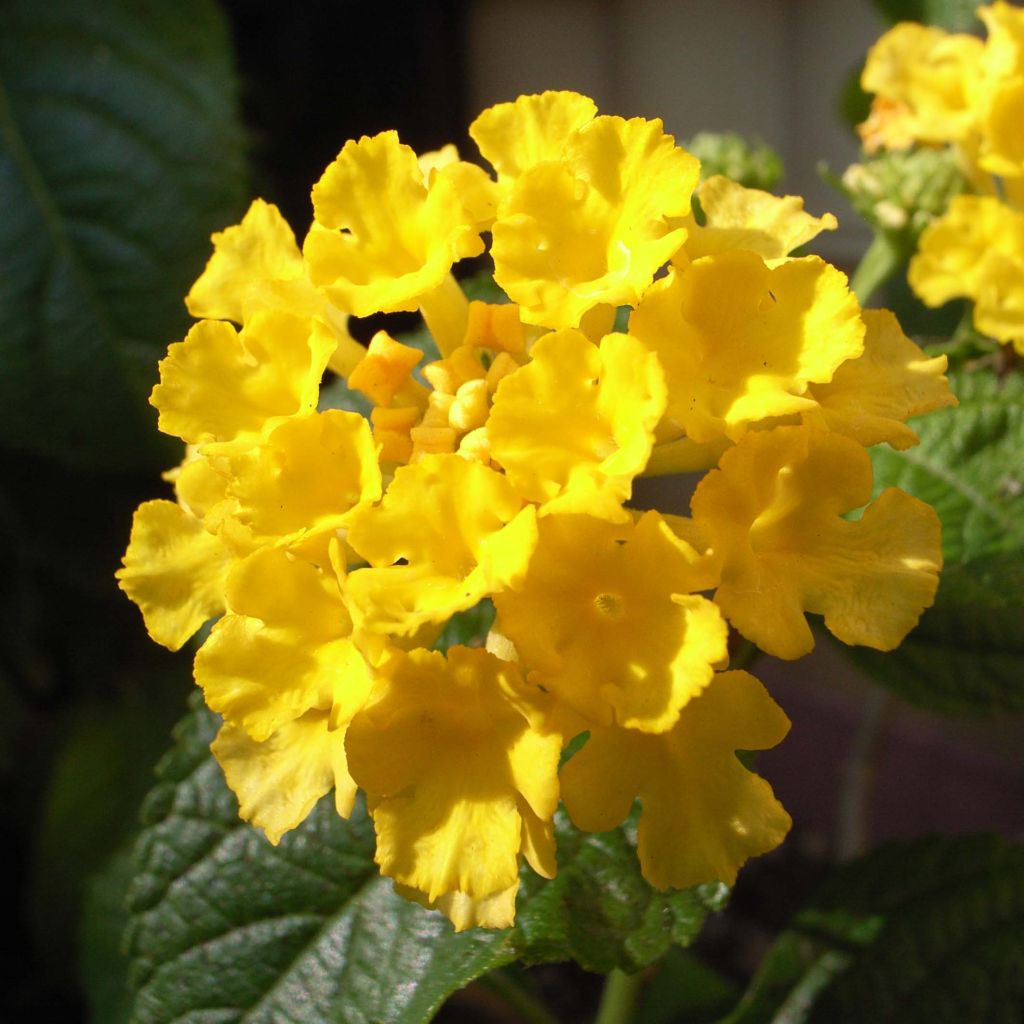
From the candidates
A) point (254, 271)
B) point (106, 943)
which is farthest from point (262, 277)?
point (106, 943)

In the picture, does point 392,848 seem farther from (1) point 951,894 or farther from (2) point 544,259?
(1) point 951,894

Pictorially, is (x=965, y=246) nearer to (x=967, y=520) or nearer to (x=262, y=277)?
(x=967, y=520)

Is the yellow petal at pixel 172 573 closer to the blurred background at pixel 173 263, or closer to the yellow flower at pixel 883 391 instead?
the yellow flower at pixel 883 391

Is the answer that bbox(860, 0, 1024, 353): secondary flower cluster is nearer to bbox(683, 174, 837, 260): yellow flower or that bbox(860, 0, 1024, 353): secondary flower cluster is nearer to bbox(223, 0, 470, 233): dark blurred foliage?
bbox(683, 174, 837, 260): yellow flower

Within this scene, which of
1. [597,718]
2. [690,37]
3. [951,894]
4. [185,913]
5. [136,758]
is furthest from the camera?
[690,37]

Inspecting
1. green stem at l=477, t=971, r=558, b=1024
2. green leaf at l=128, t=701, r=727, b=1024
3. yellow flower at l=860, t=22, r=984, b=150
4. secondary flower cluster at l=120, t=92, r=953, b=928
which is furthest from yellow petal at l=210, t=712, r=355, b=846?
yellow flower at l=860, t=22, r=984, b=150

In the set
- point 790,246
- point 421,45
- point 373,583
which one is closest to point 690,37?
point 421,45

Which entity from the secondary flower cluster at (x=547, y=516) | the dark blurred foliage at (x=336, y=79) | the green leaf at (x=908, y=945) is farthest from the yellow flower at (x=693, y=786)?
the dark blurred foliage at (x=336, y=79)
